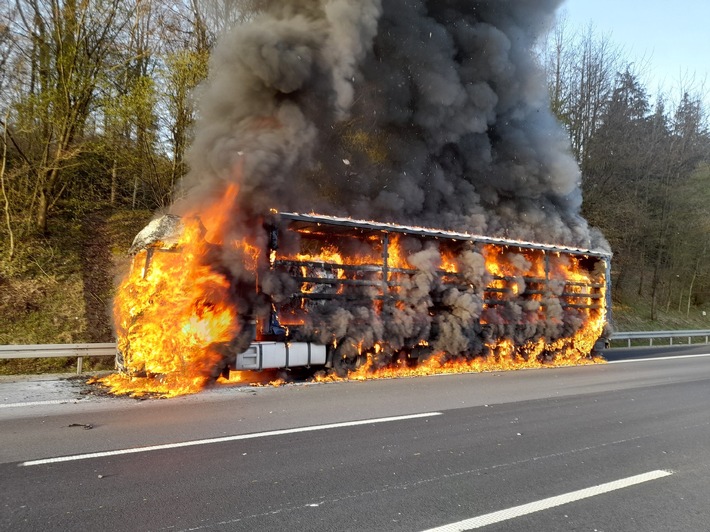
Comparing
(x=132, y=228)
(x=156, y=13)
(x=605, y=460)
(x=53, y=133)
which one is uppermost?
(x=156, y=13)

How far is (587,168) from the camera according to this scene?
80.3 ft

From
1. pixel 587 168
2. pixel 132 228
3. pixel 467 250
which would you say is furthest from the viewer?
pixel 587 168

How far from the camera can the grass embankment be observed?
11188 mm

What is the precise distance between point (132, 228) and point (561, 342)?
1317 cm

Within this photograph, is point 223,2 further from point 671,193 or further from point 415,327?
point 671,193

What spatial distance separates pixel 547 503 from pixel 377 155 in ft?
38.6

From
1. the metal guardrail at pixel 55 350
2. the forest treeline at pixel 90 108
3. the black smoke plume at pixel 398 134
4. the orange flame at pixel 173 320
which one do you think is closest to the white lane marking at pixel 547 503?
the orange flame at pixel 173 320

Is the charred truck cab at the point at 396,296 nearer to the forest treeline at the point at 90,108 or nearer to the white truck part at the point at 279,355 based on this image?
the white truck part at the point at 279,355

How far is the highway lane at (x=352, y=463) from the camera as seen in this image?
138 inches

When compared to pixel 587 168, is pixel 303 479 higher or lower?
lower

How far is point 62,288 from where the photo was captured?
42.9 feet

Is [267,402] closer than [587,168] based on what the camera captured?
Yes

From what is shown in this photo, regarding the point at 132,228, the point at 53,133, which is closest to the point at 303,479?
the point at 53,133

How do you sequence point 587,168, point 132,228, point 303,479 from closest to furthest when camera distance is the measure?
point 303,479, point 132,228, point 587,168
